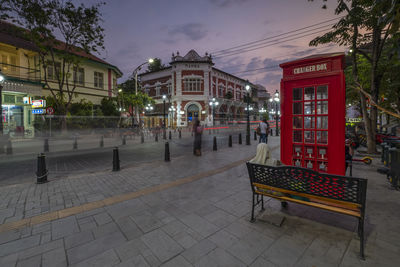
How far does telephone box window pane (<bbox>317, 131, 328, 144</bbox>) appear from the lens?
3.82 m

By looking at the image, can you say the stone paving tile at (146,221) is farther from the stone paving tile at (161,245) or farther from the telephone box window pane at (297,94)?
the telephone box window pane at (297,94)

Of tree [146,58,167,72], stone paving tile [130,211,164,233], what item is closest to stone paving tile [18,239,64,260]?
stone paving tile [130,211,164,233]

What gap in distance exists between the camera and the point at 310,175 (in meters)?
2.71

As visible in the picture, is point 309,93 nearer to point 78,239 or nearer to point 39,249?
point 78,239

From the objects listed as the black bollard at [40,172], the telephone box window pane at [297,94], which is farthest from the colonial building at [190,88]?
the telephone box window pane at [297,94]

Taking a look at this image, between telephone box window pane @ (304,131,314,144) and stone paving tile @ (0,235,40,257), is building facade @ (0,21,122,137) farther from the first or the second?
telephone box window pane @ (304,131,314,144)

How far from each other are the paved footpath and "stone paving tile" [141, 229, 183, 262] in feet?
0.05

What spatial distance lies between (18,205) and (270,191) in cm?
535

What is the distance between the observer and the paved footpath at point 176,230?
94.5 inches

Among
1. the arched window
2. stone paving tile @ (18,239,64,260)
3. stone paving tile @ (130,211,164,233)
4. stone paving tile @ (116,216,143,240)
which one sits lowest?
stone paving tile @ (18,239,64,260)

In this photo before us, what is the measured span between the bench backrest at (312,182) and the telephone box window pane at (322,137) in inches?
58.3

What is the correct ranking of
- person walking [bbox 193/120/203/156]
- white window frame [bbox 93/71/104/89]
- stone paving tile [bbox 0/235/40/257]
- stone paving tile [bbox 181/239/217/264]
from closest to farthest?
stone paving tile [bbox 181/239/217/264] → stone paving tile [bbox 0/235/40/257] → person walking [bbox 193/120/203/156] → white window frame [bbox 93/71/104/89]

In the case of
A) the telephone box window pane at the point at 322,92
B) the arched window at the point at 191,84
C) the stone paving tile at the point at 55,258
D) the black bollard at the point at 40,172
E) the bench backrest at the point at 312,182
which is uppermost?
the arched window at the point at 191,84

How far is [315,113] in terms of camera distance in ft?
12.6
